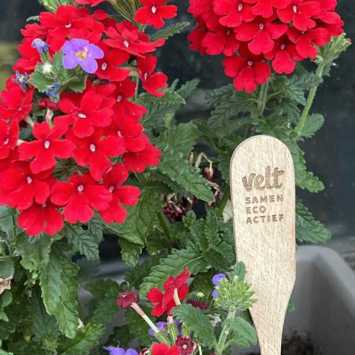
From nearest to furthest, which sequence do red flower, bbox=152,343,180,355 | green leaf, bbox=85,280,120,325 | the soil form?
1. red flower, bbox=152,343,180,355
2. green leaf, bbox=85,280,120,325
3. the soil

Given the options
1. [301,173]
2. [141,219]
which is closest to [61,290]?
[141,219]

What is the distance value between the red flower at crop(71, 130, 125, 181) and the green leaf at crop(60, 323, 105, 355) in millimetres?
387

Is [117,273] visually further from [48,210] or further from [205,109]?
[48,210]

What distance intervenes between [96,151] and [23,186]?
103mm

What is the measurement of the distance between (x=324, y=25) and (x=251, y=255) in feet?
1.30

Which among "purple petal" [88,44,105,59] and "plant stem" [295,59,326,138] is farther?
"plant stem" [295,59,326,138]

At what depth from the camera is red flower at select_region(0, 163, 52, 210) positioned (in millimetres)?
1002

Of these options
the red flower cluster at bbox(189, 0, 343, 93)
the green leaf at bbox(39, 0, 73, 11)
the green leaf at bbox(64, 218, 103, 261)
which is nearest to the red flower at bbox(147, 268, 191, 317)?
the green leaf at bbox(64, 218, 103, 261)

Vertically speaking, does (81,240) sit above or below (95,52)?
below

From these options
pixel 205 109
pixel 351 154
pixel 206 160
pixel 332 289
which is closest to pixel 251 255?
pixel 206 160

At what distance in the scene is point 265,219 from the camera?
1.11m

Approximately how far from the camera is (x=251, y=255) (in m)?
1.12

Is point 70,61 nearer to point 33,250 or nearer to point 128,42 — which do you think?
point 128,42

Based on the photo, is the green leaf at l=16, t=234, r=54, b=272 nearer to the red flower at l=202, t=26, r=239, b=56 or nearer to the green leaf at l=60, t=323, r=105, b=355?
the green leaf at l=60, t=323, r=105, b=355
